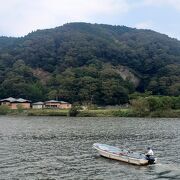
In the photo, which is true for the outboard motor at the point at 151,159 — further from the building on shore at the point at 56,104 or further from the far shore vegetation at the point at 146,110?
the building on shore at the point at 56,104

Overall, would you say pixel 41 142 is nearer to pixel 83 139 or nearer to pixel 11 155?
pixel 83 139

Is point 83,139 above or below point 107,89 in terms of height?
below

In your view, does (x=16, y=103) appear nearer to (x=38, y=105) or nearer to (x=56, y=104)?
(x=38, y=105)

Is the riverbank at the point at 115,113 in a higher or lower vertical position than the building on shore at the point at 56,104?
lower

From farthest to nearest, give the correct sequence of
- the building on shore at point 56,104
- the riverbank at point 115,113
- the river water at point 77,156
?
the building on shore at point 56,104 < the riverbank at point 115,113 < the river water at point 77,156

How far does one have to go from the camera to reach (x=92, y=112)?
131 meters

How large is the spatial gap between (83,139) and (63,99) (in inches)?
4373

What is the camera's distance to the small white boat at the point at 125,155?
4169 cm

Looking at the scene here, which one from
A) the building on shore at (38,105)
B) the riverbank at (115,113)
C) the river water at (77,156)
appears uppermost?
the building on shore at (38,105)

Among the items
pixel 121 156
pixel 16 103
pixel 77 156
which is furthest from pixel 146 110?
pixel 121 156

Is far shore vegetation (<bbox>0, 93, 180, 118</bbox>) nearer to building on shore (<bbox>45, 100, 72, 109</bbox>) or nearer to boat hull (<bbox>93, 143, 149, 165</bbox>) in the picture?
building on shore (<bbox>45, 100, 72, 109</bbox>)

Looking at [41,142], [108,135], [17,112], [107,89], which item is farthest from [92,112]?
[41,142]

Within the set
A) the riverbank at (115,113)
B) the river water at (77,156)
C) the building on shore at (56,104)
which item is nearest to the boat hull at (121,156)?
the river water at (77,156)

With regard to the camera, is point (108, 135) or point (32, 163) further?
point (108, 135)
